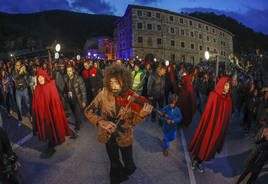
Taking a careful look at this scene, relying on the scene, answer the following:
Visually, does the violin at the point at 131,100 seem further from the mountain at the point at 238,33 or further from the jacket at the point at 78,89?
the mountain at the point at 238,33

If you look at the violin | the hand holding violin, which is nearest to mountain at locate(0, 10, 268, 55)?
the violin

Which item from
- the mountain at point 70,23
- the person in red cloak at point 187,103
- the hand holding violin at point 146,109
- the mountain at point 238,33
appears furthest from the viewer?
the mountain at point 70,23

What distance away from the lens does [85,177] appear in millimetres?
2910

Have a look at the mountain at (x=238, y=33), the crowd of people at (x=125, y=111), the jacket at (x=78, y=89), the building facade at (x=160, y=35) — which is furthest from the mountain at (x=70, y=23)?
the crowd of people at (x=125, y=111)

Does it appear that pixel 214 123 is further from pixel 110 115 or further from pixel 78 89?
pixel 78 89

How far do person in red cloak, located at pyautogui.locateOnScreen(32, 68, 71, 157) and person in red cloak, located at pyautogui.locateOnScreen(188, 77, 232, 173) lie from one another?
329 centimetres

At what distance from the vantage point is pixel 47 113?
140 inches

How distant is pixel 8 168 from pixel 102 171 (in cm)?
163

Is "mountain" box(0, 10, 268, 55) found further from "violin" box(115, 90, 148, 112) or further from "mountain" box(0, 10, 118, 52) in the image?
"violin" box(115, 90, 148, 112)

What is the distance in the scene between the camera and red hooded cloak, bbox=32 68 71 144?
3.53 metres

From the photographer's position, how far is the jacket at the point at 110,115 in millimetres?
2254

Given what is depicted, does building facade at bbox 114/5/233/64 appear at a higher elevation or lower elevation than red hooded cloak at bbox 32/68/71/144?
higher

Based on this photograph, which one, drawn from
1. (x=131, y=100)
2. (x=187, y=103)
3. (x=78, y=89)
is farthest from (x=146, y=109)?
(x=187, y=103)

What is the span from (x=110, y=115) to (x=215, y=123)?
2136 mm
